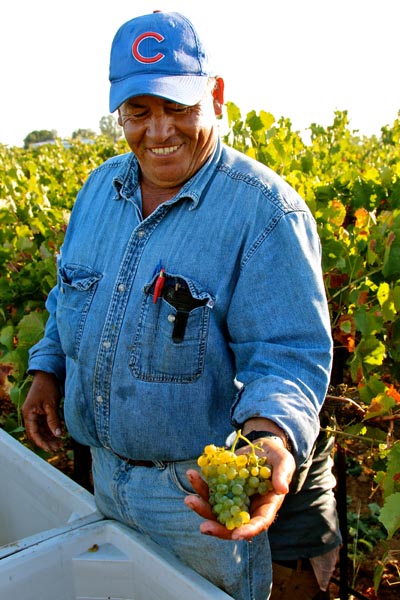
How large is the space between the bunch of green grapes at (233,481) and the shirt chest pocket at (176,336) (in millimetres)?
395

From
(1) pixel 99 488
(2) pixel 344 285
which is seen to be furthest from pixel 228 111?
(1) pixel 99 488

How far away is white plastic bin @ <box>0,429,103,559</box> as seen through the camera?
2.18 metres

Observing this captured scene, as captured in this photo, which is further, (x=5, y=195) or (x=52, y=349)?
(x=5, y=195)

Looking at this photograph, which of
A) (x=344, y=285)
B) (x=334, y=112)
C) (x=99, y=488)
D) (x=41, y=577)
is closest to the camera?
(x=41, y=577)

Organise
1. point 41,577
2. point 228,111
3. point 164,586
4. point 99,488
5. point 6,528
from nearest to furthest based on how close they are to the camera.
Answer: point 164,586, point 41,577, point 99,488, point 6,528, point 228,111

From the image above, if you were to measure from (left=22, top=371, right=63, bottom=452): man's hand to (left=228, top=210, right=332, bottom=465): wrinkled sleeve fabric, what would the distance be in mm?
870

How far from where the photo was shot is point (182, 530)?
1.93 meters

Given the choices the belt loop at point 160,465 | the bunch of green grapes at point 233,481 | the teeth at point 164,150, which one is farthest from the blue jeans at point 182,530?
the teeth at point 164,150

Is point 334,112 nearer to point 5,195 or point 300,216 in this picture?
point 5,195

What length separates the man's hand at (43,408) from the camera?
7.84 feet

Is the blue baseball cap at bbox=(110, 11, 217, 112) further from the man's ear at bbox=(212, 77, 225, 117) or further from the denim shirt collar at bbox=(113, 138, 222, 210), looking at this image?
the denim shirt collar at bbox=(113, 138, 222, 210)

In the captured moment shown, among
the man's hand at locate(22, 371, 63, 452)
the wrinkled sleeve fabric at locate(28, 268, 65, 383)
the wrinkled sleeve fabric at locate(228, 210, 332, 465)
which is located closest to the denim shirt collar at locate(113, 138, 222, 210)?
the wrinkled sleeve fabric at locate(228, 210, 332, 465)

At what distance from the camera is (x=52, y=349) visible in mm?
2438

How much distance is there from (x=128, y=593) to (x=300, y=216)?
1.17 m
